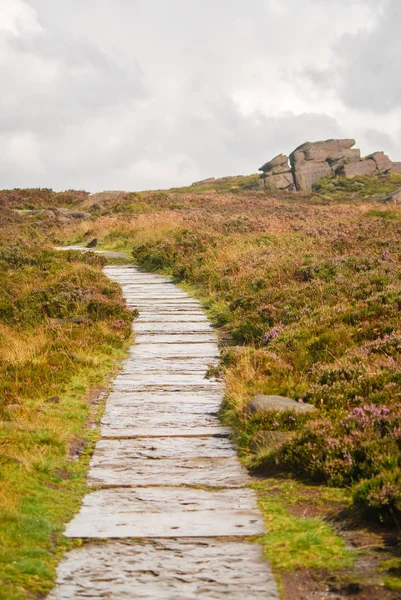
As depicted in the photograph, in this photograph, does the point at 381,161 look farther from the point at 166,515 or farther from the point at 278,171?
the point at 166,515

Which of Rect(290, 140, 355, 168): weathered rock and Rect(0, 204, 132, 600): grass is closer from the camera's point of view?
Rect(0, 204, 132, 600): grass

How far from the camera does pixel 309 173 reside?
3506 inches

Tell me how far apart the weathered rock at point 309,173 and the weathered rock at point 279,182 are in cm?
80

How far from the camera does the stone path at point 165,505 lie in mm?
5012

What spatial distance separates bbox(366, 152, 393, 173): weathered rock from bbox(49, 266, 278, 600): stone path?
84.0 m

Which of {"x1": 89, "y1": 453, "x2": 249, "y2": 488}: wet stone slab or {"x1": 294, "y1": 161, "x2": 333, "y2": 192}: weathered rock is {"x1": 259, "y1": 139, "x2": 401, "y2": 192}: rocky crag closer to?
{"x1": 294, "y1": 161, "x2": 333, "y2": 192}: weathered rock

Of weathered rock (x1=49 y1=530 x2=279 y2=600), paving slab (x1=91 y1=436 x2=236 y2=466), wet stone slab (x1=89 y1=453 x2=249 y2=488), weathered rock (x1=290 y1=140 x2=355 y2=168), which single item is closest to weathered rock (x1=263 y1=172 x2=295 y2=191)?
weathered rock (x1=290 y1=140 x2=355 y2=168)

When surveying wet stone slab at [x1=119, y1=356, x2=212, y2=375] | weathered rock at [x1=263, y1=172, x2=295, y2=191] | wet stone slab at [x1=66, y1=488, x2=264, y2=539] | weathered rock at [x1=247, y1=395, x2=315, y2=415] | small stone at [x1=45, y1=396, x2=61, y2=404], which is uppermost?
weathered rock at [x1=263, y1=172, x2=295, y2=191]

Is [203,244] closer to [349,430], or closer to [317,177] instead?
[349,430]

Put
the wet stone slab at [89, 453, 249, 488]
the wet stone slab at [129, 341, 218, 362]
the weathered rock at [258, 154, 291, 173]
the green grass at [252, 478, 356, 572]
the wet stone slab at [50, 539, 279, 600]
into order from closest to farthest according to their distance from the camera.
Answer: the wet stone slab at [50, 539, 279, 600]
the green grass at [252, 478, 356, 572]
the wet stone slab at [89, 453, 249, 488]
the wet stone slab at [129, 341, 218, 362]
the weathered rock at [258, 154, 291, 173]

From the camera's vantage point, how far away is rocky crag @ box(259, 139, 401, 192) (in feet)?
288

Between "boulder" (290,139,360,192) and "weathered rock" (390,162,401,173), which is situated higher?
"boulder" (290,139,360,192)

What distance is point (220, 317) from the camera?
51.7ft

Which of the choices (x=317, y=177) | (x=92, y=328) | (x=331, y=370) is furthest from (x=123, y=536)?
(x=317, y=177)
